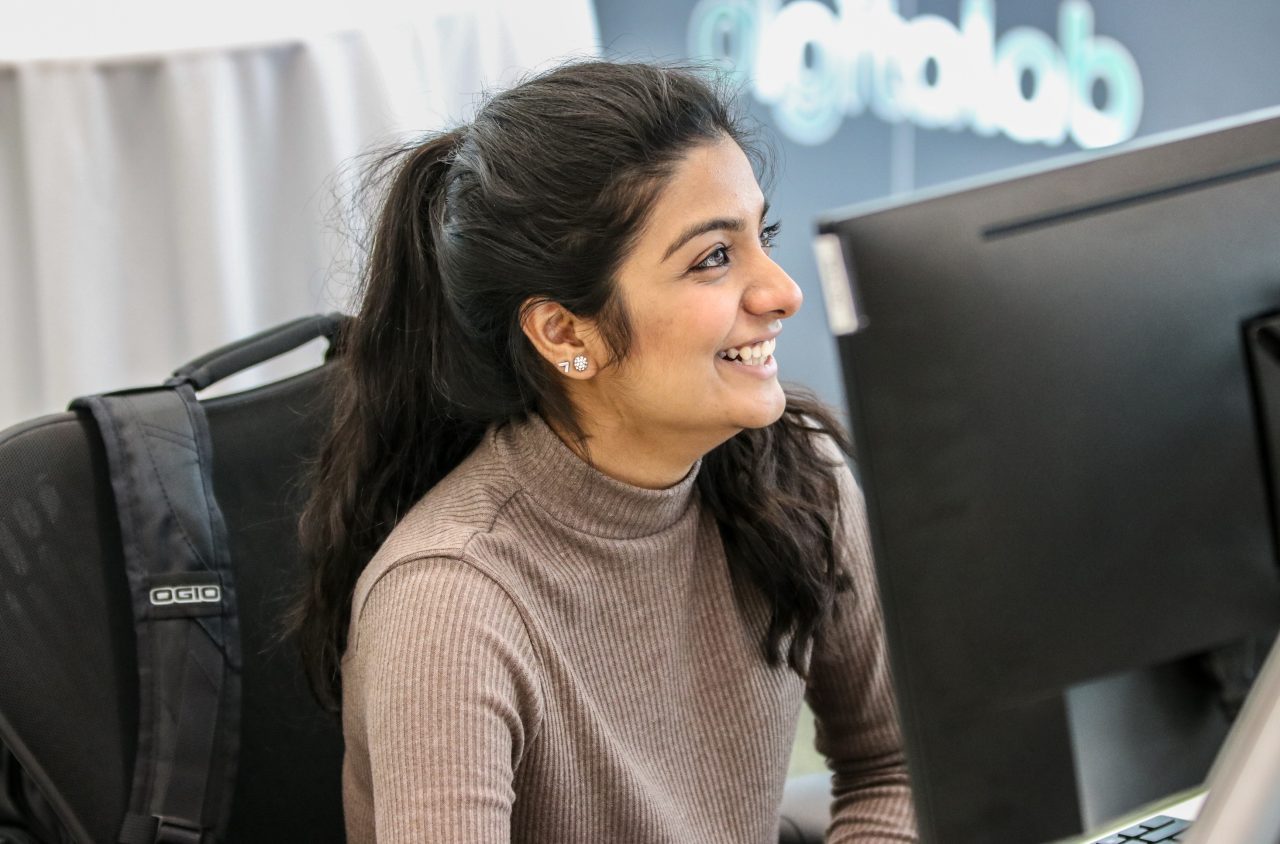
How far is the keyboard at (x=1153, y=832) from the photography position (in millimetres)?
929

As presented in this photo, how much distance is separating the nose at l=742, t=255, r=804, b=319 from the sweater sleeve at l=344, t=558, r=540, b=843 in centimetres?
30

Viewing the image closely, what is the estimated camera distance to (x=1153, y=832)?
94 centimetres

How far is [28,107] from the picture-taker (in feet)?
5.49

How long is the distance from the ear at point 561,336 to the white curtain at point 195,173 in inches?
20.6

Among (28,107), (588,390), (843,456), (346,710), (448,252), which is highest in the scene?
(28,107)

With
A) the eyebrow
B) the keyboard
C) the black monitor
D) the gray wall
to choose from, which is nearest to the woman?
the eyebrow

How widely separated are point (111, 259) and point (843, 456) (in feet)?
3.04

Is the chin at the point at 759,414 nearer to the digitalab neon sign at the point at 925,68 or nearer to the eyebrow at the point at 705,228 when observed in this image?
the eyebrow at the point at 705,228

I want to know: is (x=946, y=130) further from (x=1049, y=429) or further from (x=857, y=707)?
(x=1049, y=429)

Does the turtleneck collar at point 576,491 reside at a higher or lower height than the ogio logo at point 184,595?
higher

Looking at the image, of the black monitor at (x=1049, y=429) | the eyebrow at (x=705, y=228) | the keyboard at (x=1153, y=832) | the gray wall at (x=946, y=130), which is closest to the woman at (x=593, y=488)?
the eyebrow at (x=705, y=228)

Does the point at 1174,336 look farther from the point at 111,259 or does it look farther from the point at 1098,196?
the point at 111,259

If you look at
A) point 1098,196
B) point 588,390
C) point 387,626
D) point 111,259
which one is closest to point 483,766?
point 387,626

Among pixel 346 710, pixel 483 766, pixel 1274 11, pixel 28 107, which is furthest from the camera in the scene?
pixel 1274 11
